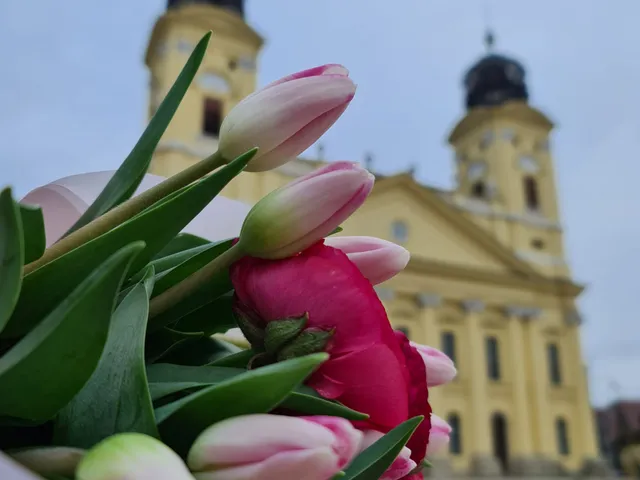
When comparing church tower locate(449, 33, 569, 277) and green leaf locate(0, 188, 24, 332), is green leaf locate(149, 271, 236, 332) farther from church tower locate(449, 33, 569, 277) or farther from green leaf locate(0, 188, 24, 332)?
church tower locate(449, 33, 569, 277)

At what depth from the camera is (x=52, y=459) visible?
0.89ft

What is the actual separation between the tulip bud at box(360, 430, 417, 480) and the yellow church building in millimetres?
12442

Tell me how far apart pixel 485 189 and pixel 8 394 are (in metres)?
16.8

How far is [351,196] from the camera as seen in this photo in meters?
0.34

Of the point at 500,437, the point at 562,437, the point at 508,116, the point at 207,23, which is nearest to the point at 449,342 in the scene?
the point at 500,437

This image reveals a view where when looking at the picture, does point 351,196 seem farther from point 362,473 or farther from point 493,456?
point 493,456

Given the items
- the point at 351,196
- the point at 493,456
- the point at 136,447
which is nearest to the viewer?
the point at 136,447

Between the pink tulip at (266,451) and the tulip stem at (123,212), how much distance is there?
125 mm

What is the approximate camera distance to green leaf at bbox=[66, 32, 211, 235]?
0.41 meters

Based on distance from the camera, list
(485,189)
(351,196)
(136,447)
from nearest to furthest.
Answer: (136,447)
(351,196)
(485,189)

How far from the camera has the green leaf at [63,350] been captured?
9.4 inches

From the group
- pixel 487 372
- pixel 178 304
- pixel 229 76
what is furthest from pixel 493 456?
pixel 178 304

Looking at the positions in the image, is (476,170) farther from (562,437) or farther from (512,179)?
(562,437)

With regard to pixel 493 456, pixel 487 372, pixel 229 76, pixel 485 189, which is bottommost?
pixel 493 456
